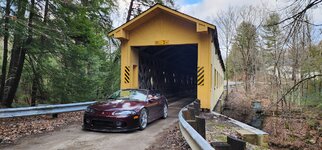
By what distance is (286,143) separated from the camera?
12.3 m

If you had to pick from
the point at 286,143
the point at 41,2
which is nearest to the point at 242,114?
the point at 286,143

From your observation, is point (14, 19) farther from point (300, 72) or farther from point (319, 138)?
point (300, 72)

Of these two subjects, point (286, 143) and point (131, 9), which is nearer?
point (286, 143)

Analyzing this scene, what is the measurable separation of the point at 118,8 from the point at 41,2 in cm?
733

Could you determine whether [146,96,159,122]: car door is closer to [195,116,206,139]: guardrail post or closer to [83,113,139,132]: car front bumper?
[83,113,139,132]: car front bumper

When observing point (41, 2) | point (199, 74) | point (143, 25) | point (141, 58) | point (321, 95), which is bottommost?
point (321, 95)

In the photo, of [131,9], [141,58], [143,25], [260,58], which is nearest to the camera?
[143,25]

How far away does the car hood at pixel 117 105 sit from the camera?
7218mm

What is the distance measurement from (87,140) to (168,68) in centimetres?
1375

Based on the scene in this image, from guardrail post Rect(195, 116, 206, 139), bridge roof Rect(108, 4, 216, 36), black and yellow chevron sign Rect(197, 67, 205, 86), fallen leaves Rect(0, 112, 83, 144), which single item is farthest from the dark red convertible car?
bridge roof Rect(108, 4, 216, 36)

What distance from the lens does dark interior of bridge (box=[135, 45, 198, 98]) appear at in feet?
48.0

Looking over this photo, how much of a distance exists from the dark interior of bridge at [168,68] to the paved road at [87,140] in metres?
6.76

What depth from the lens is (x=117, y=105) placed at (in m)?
7.45

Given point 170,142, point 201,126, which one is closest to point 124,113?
point 170,142
